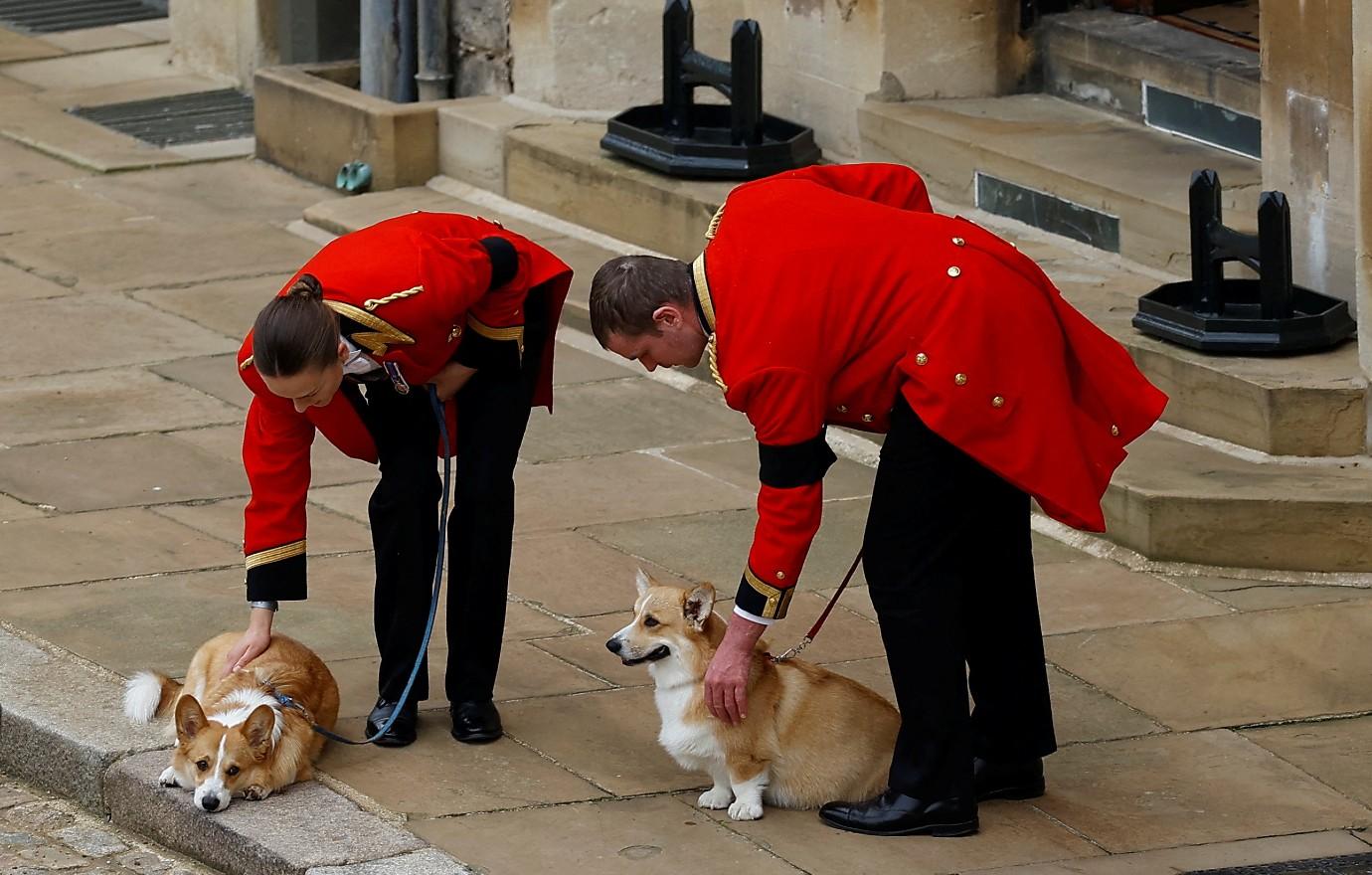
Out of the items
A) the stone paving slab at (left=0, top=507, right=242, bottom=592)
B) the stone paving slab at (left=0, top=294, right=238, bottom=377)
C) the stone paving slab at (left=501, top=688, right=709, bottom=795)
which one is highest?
the stone paving slab at (left=501, top=688, right=709, bottom=795)

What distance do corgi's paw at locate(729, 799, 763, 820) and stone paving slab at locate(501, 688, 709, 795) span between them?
258 millimetres

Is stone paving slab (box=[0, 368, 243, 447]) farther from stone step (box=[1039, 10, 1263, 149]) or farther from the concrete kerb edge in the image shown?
stone step (box=[1039, 10, 1263, 149])

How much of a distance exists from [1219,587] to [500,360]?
2.63 meters

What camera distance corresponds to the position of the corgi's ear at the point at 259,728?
5277 millimetres

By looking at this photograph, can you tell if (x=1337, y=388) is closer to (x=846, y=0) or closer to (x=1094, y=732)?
(x=1094, y=732)

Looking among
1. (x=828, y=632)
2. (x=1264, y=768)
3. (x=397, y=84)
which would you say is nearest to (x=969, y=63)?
(x=397, y=84)

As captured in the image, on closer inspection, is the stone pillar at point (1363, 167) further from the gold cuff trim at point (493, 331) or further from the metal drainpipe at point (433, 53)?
the metal drainpipe at point (433, 53)

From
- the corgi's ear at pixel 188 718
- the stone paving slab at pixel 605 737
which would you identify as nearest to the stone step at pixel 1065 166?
the stone paving slab at pixel 605 737

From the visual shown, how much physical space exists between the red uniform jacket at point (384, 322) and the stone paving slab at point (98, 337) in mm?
4058

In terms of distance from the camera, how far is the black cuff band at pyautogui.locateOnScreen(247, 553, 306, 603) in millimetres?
5480

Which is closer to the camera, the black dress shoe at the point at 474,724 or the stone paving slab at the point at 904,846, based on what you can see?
the stone paving slab at the point at 904,846

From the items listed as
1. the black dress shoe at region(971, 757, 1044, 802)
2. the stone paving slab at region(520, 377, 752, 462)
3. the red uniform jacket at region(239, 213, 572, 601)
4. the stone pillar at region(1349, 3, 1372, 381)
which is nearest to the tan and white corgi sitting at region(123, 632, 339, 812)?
the red uniform jacket at region(239, 213, 572, 601)

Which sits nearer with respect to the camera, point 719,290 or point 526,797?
point 719,290

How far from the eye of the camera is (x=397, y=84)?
476 inches
